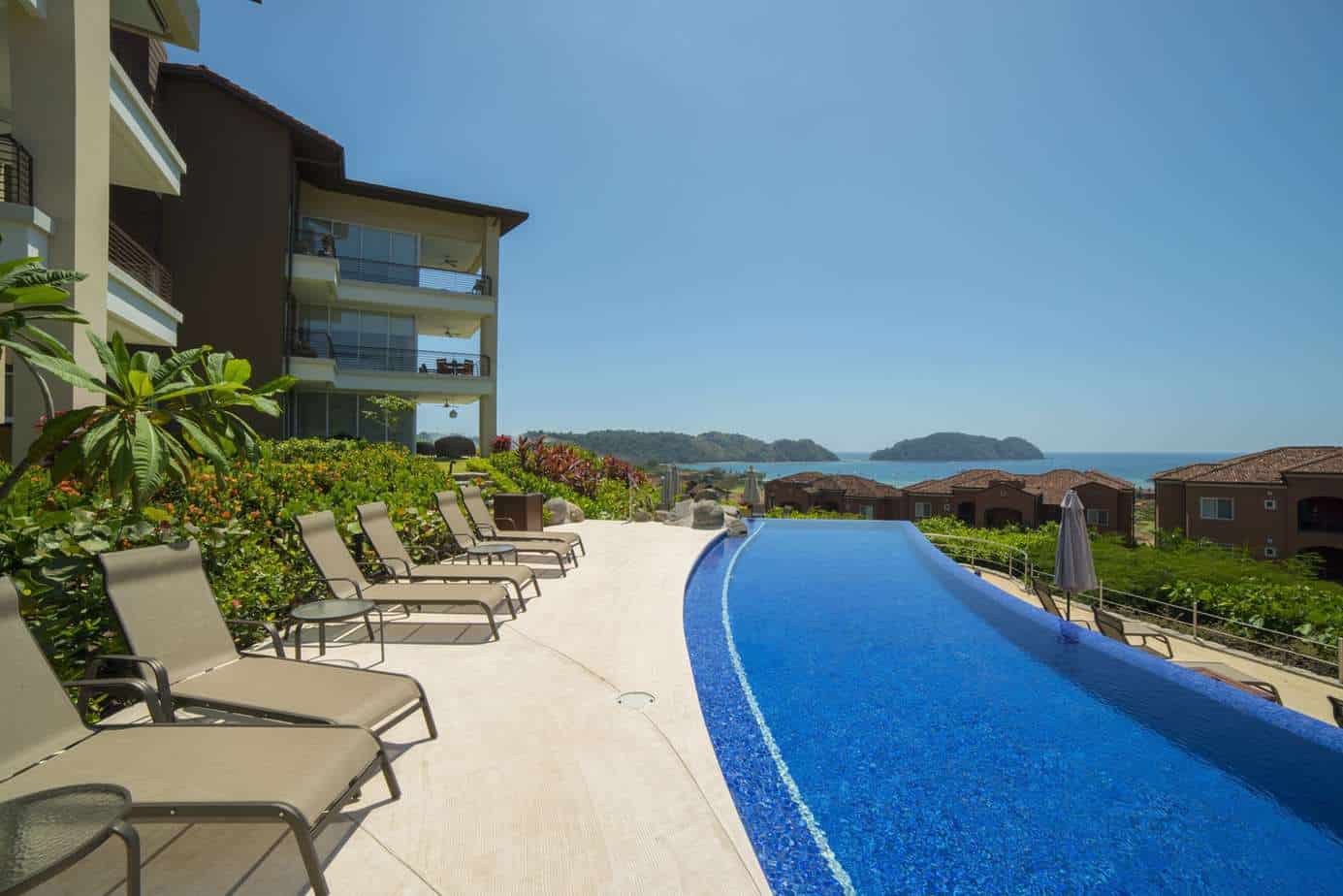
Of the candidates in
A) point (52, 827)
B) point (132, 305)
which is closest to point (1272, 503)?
point (52, 827)

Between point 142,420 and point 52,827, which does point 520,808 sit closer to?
point 52,827

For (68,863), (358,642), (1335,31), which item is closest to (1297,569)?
(1335,31)

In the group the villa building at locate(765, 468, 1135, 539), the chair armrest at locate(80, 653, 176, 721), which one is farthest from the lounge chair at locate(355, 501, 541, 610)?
the villa building at locate(765, 468, 1135, 539)

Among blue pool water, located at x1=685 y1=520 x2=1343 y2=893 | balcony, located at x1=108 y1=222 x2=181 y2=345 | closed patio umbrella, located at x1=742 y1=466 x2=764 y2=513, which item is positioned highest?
balcony, located at x1=108 y1=222 x2=181 y2=345

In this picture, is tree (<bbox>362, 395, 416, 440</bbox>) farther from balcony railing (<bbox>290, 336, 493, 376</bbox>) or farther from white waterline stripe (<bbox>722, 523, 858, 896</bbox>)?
white waterline stripe (<bbox>722, 523, 858, 896</bbox>)

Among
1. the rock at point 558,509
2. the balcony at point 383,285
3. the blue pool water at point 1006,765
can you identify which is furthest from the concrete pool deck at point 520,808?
the balcony at point 383,285

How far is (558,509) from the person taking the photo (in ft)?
48.7

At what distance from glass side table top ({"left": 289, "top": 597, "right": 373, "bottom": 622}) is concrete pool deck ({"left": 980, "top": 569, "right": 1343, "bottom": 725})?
28.4 feet

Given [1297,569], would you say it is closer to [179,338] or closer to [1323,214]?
[1323,214]

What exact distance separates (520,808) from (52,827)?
5.82 feet

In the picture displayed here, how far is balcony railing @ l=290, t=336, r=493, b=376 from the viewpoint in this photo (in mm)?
22484

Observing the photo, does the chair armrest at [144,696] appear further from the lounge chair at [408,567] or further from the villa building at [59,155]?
the villa building at [59,155]

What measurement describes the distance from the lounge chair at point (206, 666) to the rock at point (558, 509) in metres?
10.5

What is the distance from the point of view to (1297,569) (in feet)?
80.9
